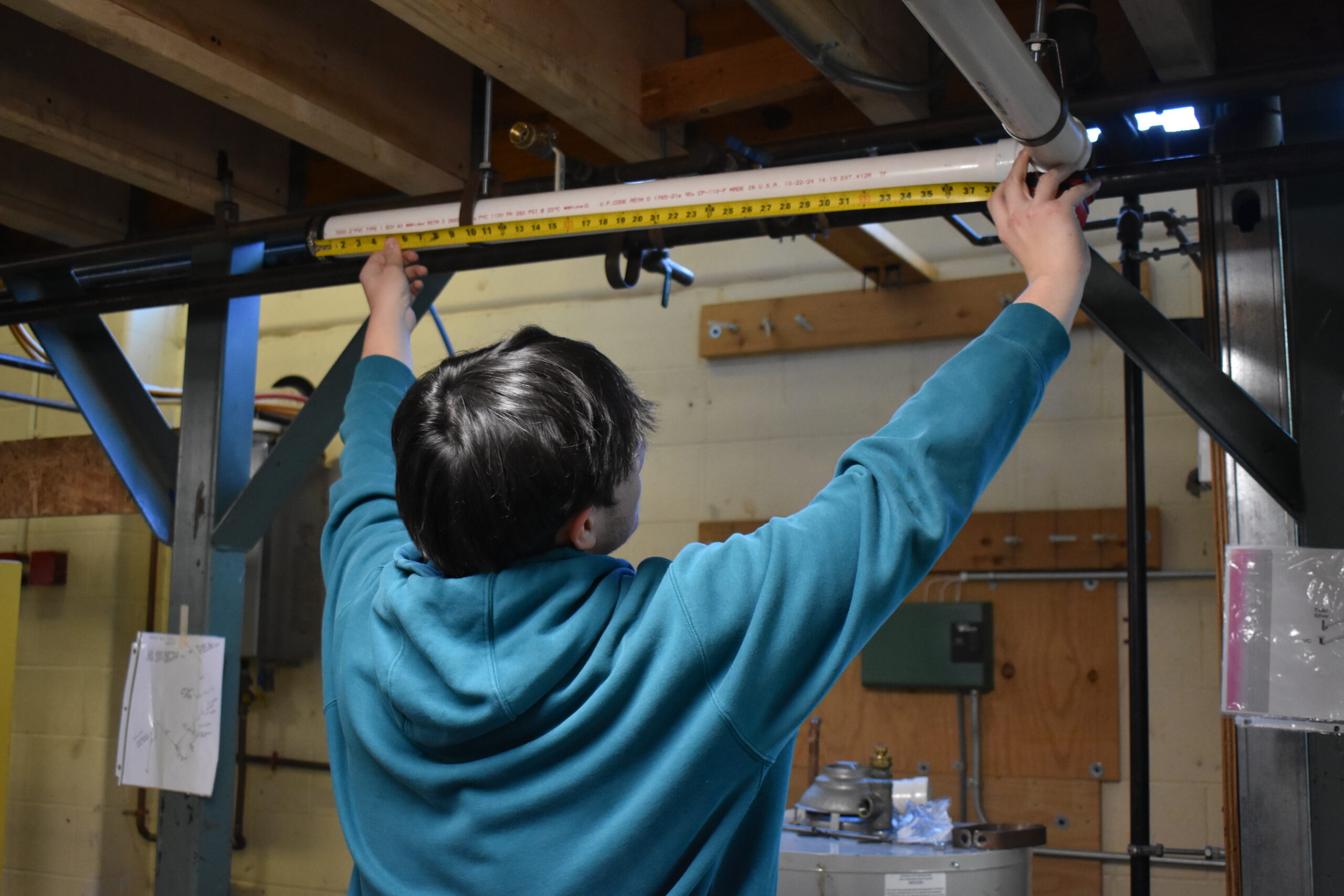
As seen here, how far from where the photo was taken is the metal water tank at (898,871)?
7.30 feet

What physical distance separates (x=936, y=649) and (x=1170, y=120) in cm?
189

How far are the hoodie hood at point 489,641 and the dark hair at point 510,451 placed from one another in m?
0.03

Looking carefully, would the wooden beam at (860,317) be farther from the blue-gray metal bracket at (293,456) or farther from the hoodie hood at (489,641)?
the hoodie hood at (489,641)

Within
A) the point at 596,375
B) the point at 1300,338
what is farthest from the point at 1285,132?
the point at 596,375

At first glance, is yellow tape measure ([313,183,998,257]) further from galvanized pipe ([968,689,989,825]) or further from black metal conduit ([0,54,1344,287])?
galvanized pipe ([968,689,989,825])

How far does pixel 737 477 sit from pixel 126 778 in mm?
2071

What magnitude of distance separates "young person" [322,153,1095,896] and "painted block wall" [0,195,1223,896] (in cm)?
232

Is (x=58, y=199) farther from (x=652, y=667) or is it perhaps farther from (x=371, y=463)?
(x=652, y=667)

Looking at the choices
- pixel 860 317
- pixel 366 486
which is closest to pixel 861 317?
pixel 860 317

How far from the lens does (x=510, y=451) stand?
2.98ft

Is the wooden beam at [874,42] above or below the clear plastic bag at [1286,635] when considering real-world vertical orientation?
above

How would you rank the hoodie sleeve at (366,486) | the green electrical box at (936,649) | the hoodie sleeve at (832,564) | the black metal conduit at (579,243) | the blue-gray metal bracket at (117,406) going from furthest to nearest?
1. the green electrical box at (936,649)
2. the blue-gray metal bracket at (117,406)
3. the black metal conduit at (579,243)
4. the hoodie sleeve at (366,486)
5. the hoodie sleeve at (832,564)

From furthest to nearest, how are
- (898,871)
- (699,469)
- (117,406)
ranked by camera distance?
(699,469) < (117,406) < (898,871)

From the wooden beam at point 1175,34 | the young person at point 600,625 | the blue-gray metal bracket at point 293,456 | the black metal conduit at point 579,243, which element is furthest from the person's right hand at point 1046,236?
the blue-gray metal bracket at point 293,456
